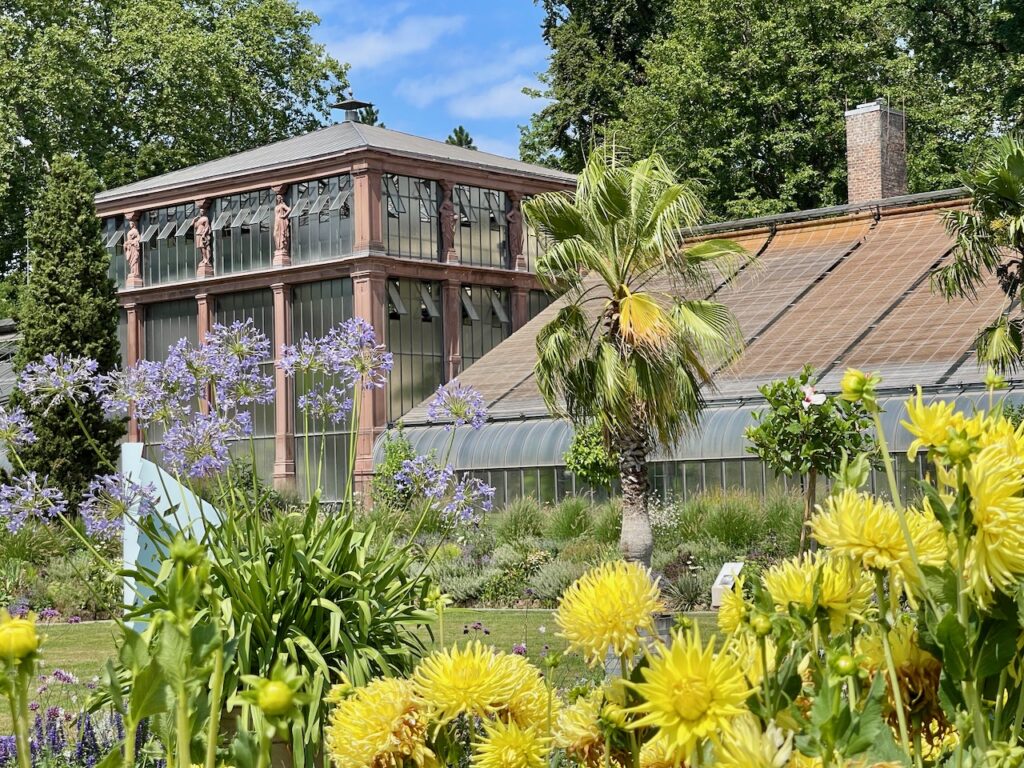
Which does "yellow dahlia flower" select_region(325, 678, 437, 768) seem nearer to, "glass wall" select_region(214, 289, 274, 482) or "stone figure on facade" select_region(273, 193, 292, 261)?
"glass wall" select_region(214, 289, 274, 482)

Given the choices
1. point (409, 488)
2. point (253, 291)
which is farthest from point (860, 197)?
point (409, 488)

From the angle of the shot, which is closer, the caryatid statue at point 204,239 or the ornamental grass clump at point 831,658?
the ornamental grass clump at point 831,658

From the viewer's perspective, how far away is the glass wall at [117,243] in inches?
1592

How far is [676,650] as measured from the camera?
104 centimetres

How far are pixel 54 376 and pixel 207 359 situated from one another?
72 cm

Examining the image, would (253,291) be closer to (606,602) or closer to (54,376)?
(54,376)

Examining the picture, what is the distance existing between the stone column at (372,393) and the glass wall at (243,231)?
11.5 feet

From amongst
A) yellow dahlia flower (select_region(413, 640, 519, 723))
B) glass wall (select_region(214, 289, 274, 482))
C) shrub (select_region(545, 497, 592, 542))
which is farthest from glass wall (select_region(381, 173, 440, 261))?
yellow dahlia flower (select_region(413, 640, 519, 723))

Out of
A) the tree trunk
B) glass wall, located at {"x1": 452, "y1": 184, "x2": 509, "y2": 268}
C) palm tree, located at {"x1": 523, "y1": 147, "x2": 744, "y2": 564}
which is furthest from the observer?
glass wall, located at {"x1": 452, "y1": 184, "x2": 509, "y2": 268}

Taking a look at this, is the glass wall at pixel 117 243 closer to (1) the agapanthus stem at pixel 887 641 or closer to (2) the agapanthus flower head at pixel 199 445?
A: (2) the agapanthus flower head at pixel 199 445

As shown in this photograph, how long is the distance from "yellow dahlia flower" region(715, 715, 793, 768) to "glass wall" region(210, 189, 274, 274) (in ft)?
121

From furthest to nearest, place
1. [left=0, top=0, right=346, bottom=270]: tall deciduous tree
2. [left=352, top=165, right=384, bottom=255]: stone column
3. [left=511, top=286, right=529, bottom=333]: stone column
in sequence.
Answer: [left=0, top=0, right=346, bottom=270]: tall deciduous tree → [left=511, top=286, right=529, bottom=333]: stone column → [left=352, top=165, right=384, bottom=255]: stone column

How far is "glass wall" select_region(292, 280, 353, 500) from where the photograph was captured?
115 ft

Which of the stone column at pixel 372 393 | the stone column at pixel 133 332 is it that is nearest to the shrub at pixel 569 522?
the stone column at pixel 372 393
